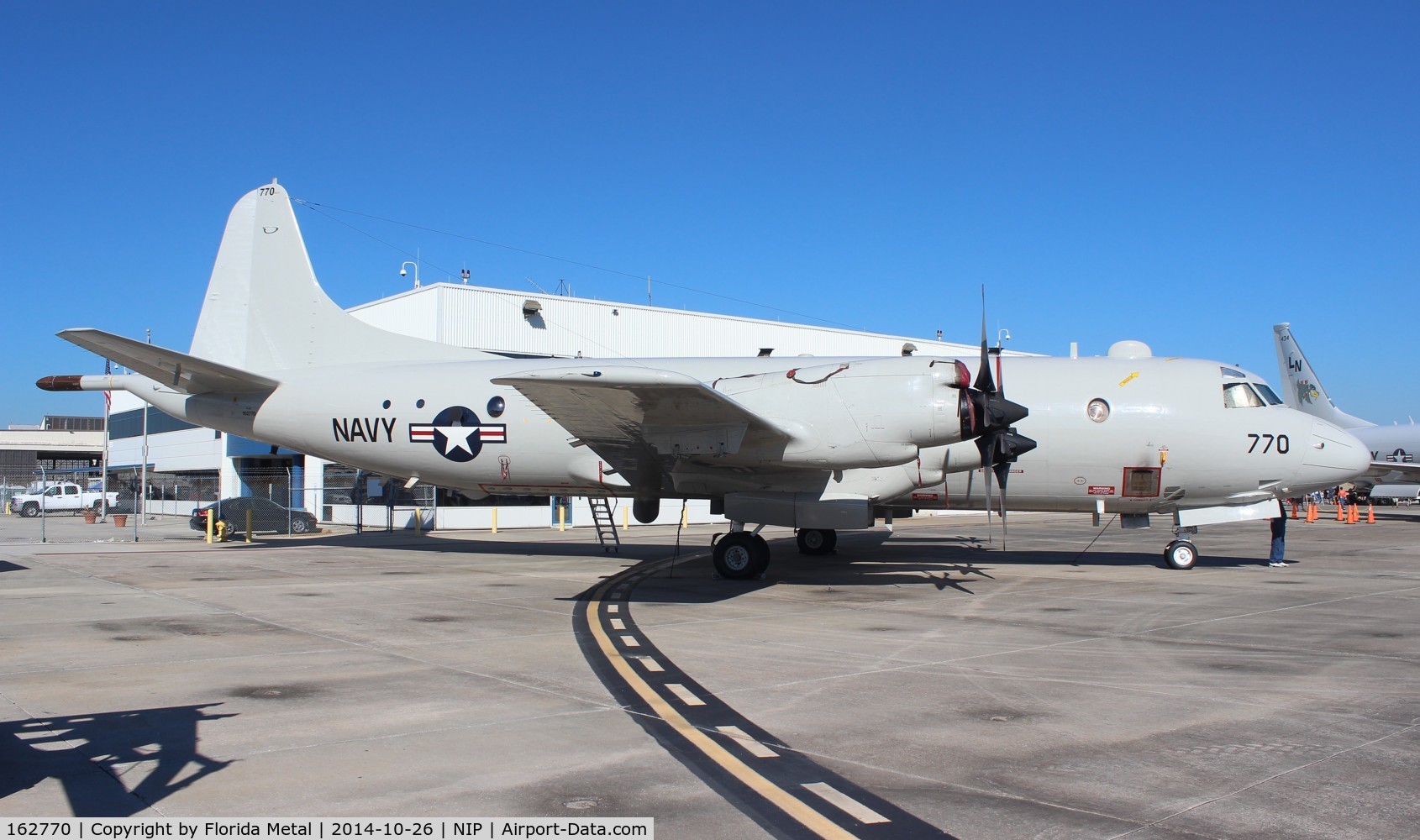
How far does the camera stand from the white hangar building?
34438 millimetres

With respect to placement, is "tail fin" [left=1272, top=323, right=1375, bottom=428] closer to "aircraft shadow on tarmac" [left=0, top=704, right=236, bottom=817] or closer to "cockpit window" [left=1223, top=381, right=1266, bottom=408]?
"cockpit window" [left=1223, top=381, right=1266, bottom=408]

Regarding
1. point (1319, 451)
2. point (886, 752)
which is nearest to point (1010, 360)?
point (1319, 451)

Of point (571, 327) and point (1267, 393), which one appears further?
point (571, 327)

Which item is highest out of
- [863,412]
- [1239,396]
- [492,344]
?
[492,344]

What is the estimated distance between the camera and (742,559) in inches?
649

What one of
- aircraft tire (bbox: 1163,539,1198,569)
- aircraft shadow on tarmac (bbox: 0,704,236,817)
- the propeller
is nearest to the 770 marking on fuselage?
the propeller

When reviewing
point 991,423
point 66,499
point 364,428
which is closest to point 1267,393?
point 991,423

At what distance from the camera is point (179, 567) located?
1914 centimetres

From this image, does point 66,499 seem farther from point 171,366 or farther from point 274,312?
point 171,366

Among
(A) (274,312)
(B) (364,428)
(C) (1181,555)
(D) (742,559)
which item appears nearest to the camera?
(D) (742,559)

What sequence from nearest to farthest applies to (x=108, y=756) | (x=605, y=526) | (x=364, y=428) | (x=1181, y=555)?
(x=108, y=756) < (x=1181, y=555) < (x=364, y=428) < (x=605, y=526)

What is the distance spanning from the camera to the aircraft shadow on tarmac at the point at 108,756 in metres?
5.04

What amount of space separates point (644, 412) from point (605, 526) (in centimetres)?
2083
